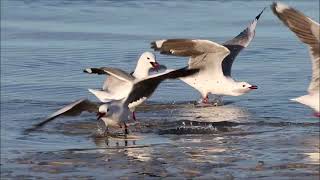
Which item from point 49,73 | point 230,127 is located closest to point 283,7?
point 230,127

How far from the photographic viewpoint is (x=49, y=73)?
13.8 metres

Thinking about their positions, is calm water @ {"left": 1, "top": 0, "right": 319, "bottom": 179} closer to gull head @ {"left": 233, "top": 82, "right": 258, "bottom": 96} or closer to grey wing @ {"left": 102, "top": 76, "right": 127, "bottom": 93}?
gull head @ {"left": 233, "top": 82, "right": 258, "bottom": 96}

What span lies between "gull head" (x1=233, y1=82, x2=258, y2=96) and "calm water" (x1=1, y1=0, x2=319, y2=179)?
0.42ft

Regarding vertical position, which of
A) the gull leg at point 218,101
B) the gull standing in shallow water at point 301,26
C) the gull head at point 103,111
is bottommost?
the gull leg at point 218,101

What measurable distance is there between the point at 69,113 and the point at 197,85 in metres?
3.30

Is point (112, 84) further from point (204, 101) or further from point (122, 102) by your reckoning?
point (204, 101)

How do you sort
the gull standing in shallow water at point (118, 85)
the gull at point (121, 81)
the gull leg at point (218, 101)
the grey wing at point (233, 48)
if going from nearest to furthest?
the gull standing in shallow water at point (118, 85) < the gull at point (121, 81) < the gull leg at point (218, 101) < the grey wing at point (233, 48)

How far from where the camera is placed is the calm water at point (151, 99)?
9.04m

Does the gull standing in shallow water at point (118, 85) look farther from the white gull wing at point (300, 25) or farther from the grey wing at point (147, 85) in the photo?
the white gull wing at point (300, 25)

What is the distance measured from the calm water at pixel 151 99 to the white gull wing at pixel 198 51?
1.54ft

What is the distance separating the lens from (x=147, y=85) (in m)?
10.8

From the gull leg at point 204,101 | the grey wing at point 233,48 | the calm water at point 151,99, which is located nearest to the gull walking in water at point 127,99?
the calm water at point 151,99

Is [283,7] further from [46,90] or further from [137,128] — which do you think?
[46,90]

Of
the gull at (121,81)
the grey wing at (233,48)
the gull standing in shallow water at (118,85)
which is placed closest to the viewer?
the gull standing in shallow water at (118,85)
